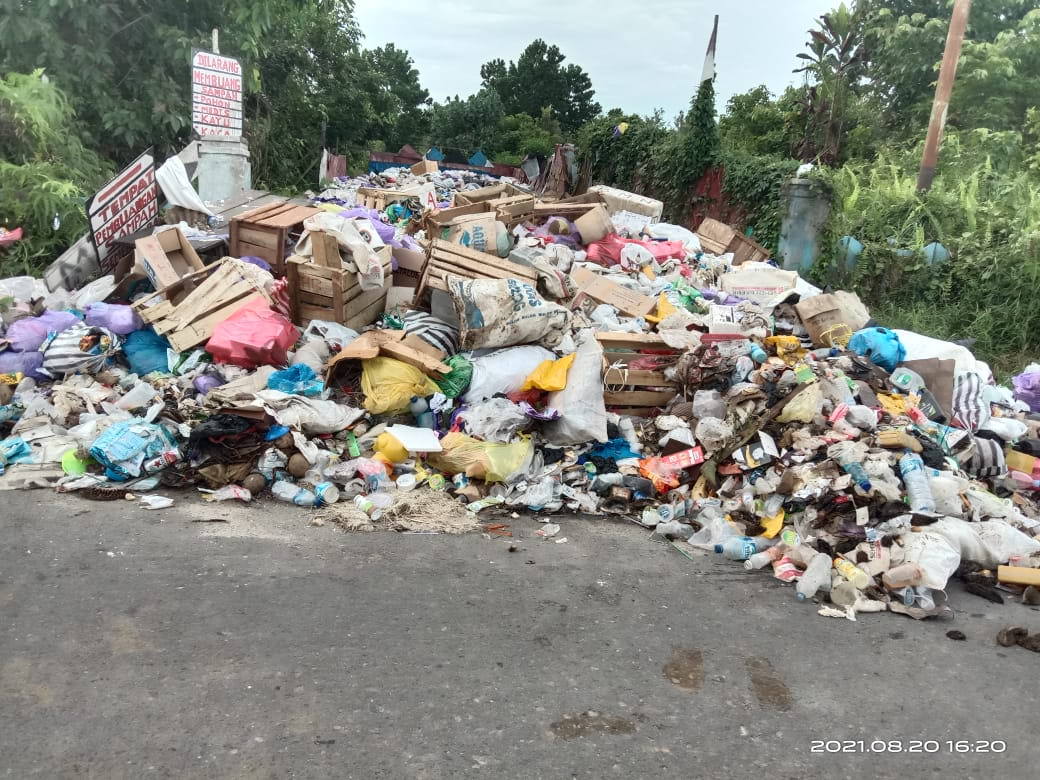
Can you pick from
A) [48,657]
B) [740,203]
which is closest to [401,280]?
[48,657]

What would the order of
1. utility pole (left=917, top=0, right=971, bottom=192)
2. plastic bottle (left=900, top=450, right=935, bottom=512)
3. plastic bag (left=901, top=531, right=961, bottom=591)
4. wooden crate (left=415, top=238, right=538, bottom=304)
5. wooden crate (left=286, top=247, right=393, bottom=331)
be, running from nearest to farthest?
plastic bag (left=901, top=531, right=961, bottom=591)
plastic bottle (left=900, top=450, right=935, bottom=512)
wooden crate (left=286, top=247, right=393, bottom=331)
wooden crate (left=415, top=238, right=538, bottom=304)
utility pole (left=917, top=0, right=971, bottom=192)

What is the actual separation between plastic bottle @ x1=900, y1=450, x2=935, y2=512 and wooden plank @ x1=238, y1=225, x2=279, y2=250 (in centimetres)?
471

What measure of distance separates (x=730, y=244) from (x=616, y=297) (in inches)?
148

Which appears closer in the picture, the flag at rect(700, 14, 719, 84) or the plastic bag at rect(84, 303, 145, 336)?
the plastic bag at rect(84, 303, 145, 336)

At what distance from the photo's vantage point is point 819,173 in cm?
895

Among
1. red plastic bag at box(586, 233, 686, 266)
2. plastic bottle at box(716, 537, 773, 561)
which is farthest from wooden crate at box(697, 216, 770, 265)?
plastic bottle at box(716, 537, 773, 561)

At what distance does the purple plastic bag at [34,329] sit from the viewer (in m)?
4.92

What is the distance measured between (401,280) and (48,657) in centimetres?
406

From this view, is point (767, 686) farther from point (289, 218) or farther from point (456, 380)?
point (289, 218)

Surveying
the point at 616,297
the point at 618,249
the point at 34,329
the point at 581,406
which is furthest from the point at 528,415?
the point at 618,249

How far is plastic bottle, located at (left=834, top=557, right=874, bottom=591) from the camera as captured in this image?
→ 133 inches

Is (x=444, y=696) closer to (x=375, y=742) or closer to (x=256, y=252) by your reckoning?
(x=375, y=742)

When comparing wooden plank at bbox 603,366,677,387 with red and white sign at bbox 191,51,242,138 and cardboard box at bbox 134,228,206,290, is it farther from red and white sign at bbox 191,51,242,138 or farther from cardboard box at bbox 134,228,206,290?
red and white sign at bbox 191,51,242,138

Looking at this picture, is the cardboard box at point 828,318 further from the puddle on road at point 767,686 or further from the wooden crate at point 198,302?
the wooden crate at point 198,302
